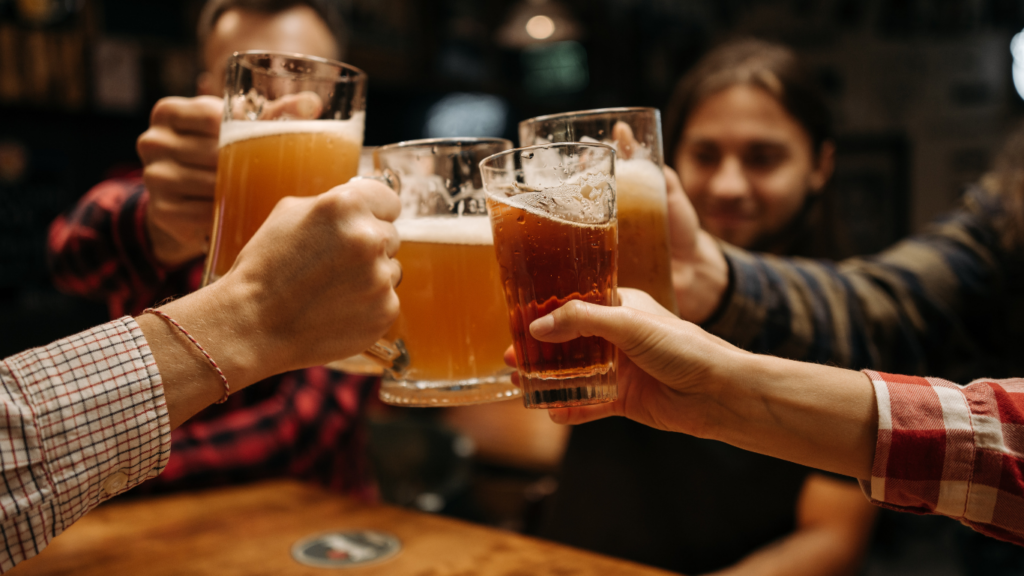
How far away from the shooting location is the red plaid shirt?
5.53ft

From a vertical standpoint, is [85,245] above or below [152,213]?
below

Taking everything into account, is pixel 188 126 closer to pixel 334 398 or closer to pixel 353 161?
pixel 353 161

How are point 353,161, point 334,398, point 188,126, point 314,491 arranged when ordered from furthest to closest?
point 334,398 < point 314,491 < point 188,126 < point 353,161

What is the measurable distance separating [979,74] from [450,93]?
16.4 ft

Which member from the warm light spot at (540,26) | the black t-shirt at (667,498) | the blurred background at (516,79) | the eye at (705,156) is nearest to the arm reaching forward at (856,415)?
the black t-shirt at (667,498)

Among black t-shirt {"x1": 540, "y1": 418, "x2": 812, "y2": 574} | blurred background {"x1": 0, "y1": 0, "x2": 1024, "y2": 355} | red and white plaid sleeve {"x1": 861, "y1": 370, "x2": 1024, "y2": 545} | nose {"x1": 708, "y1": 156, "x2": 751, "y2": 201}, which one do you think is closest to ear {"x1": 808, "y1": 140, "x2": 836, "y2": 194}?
nose {"x1": 708, "y1": 156, "x2": 751, "y2": 201}

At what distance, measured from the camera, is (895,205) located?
21.7 feet

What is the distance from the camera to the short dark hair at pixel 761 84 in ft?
6.36

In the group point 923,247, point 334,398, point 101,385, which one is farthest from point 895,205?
point 101,385

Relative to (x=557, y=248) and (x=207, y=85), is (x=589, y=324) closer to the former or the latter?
(x=557, y=248)

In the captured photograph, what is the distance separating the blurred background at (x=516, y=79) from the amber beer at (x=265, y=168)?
2.17 metres

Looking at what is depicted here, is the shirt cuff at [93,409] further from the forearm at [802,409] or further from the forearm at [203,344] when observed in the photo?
the forearm at [802,409]

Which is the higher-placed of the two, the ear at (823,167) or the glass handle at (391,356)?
the ear at (823,167)

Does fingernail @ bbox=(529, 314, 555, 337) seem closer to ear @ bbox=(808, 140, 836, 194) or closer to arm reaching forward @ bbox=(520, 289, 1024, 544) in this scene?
arm reaching forward @ bbox=(520, 289, 1024, 544)
